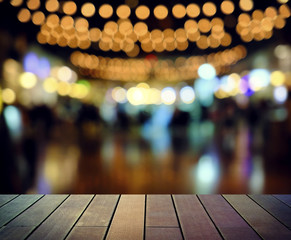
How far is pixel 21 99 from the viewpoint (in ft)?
65.0

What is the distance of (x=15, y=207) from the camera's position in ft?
8.84

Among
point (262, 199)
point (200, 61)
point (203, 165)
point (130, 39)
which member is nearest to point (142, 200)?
point (262, 199)

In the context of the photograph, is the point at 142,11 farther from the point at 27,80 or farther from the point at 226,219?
the point at 27,80

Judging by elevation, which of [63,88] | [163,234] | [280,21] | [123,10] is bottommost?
[163,234]

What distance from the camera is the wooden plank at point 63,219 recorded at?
2121 millimetres

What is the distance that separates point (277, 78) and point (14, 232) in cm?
1875

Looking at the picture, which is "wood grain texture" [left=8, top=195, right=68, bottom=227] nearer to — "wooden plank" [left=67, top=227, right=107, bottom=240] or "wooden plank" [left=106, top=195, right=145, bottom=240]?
"wooden plank" [left=67, top=227, right=107, bottom=240]

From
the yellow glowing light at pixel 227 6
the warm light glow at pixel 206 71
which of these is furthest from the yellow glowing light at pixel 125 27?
the warm light glow at pixel 206 71

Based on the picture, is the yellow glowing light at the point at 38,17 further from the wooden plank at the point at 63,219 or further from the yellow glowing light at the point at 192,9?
the wooden plank at the point at 63,219

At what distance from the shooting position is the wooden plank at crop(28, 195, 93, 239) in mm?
2121

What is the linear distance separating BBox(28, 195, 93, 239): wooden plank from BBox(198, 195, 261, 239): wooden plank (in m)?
0.92

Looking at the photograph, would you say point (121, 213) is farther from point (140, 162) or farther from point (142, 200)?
point (140, 162)

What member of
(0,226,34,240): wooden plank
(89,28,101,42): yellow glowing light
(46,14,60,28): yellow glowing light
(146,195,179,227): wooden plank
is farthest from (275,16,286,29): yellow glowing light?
(0,226,34,240): wooden plank

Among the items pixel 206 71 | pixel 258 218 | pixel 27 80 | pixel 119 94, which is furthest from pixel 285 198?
pixel 119 94
